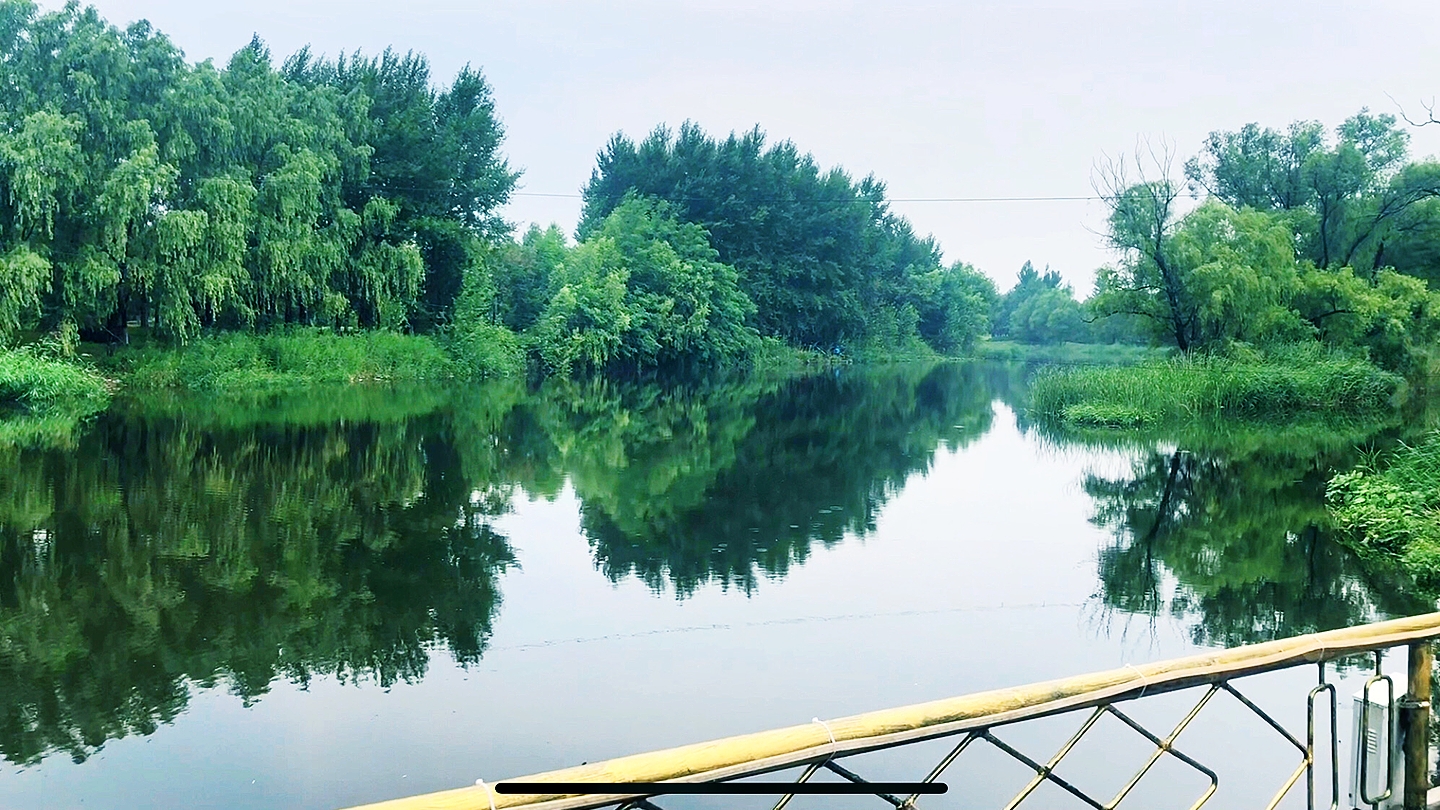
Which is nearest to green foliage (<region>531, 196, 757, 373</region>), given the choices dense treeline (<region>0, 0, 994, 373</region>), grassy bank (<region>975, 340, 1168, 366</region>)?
dense treeline (<region>0, 0, 994, 373</region>)

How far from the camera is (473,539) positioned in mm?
11086

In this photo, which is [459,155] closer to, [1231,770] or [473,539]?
[473,539]

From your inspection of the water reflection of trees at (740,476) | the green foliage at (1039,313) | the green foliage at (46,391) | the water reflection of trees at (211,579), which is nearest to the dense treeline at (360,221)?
the green foliage at (46,391)

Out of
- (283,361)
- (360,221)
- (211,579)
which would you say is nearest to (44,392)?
(283,361)

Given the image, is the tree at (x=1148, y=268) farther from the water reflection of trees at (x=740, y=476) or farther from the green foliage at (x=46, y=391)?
the green foliage at (x=46, y=391)

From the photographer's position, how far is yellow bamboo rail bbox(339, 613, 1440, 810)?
2.43 m

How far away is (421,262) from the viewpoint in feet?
122

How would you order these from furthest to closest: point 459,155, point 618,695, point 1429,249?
point 459,155 → point 1429,249 → point 618,695

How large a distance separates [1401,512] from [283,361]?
2839cm

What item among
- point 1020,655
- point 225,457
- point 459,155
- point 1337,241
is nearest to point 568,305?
point 459,155

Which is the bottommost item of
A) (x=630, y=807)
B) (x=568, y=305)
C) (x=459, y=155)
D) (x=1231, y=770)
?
(x=1231, y=770)

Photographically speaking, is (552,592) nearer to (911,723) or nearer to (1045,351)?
(911,723)

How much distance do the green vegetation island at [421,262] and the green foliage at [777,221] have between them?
8312 mm

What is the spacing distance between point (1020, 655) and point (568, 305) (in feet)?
119
